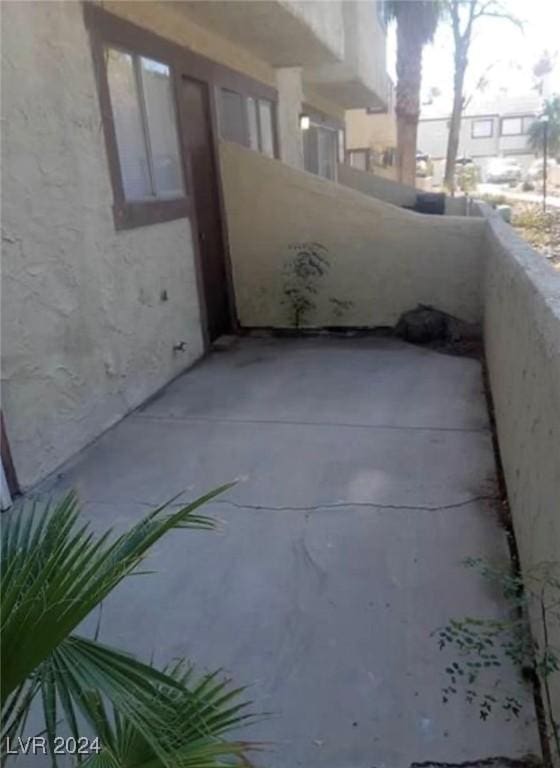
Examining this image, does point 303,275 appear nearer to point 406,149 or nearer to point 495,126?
point 406,149

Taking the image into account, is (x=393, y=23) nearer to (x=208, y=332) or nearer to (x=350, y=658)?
(x=208, y=332)

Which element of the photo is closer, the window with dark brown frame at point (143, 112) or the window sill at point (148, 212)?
the window with dark brown frame at point (143, 112)

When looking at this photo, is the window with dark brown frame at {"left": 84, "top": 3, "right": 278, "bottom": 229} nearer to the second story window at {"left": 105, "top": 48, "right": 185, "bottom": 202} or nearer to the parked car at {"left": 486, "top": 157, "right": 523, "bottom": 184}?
the second story window at {"left": 105, "top": 48, "right": 185, "bottom": 202}

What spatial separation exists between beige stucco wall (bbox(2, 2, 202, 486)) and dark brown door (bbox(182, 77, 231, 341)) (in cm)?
162

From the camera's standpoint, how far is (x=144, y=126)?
5.55m

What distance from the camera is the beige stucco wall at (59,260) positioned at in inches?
150

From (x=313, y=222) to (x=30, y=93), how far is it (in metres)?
4.09

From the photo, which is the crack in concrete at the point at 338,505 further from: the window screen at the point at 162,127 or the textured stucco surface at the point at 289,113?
the textured stucco surface at the point at 289,113

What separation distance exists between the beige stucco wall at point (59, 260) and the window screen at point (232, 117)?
108 inches

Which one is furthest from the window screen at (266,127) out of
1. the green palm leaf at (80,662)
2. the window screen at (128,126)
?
the green palm leaf at (80,662)

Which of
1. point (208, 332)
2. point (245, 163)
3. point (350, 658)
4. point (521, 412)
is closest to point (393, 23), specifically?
point (245, 163)

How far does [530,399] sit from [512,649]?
3.32 feet

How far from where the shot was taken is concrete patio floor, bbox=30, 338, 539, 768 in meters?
2.20

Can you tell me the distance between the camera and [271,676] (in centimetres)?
242
